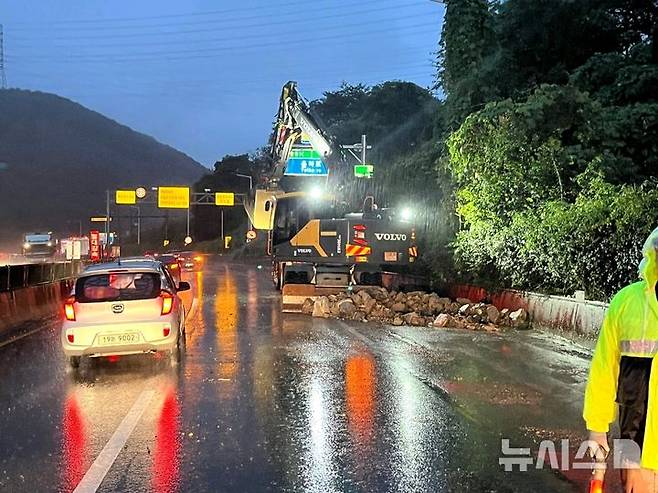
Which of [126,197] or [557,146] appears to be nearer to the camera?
[557,146]

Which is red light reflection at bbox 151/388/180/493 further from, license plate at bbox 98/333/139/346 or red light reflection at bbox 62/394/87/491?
license plate at bbox 98/333/139/346

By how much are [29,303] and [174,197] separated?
43433 mm

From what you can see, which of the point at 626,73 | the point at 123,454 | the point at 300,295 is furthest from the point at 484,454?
the point at 626,73

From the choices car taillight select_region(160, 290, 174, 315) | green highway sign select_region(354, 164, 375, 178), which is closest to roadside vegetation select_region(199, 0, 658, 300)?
green highway sign select_region(354, 164, 375, 178)

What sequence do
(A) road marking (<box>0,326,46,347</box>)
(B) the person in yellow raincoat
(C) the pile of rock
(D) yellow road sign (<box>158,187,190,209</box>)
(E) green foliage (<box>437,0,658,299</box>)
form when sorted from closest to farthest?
1. (B) the person in yellow raincoat
2. (A) road marking (<box>0,326,46,347</box>)
3. (E) green foliage (<box>437,0,658,299</box>)
4. (C) the pile of rock
5. (D) yellow road sign (<box>158,187,190,209</box>)

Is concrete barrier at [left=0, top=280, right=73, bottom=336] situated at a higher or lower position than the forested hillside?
lower

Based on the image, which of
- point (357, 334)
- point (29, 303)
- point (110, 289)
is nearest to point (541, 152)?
point (357, 334)

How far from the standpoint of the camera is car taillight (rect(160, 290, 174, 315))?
11.1m

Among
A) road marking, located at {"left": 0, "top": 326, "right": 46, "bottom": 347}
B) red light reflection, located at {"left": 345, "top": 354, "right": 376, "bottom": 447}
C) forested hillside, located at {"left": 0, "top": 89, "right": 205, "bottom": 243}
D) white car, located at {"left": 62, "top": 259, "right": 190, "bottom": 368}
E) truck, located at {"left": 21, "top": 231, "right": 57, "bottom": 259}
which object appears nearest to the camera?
red light reflection, located at {"left": 345, "top": 354, "right": 376, "bottom": 447}

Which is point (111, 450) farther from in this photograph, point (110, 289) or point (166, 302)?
point (110, 289)

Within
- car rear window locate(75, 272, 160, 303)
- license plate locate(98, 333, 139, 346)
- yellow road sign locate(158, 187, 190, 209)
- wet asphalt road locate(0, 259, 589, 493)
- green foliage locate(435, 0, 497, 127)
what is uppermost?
green foliage locate(435, 0, 497, 127)

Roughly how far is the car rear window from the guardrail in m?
6.65

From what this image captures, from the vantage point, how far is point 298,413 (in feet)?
26.9

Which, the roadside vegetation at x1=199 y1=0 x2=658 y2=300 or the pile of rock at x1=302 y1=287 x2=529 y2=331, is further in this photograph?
the pile of rock at x1=302 y1=287 x2=529 y2=331
